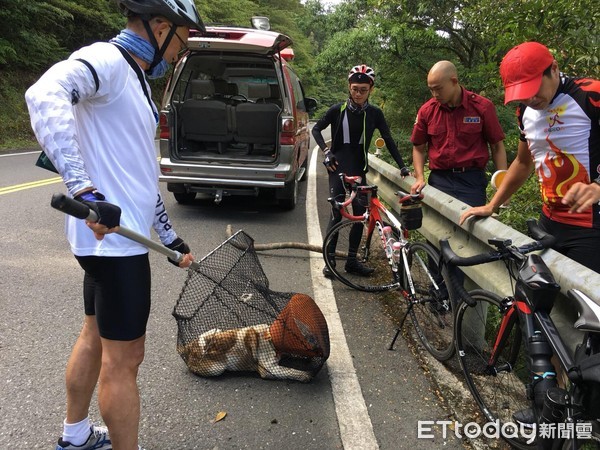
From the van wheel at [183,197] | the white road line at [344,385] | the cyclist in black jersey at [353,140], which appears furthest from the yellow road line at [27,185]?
the white road line at [344,385]

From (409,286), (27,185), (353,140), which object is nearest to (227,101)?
(353,140)

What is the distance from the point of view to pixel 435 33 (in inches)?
430

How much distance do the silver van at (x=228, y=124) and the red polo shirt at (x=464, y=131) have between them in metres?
2.76

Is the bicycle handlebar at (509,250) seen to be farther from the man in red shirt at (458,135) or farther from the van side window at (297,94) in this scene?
the van side window at (297,94)

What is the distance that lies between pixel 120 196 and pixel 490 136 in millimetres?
2898

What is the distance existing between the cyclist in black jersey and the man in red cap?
1969mm

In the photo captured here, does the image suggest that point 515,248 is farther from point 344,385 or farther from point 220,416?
point 220,416

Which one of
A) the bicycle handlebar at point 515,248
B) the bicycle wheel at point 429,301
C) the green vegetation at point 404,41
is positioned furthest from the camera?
the green vegetation at point 404,41

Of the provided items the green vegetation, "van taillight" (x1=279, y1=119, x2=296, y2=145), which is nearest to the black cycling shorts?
the green vegetation

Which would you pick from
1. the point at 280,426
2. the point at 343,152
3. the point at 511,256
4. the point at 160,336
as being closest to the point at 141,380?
the point at 160,336

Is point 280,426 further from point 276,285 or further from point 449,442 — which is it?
point 276,285

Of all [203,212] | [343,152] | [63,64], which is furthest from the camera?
[203,212]

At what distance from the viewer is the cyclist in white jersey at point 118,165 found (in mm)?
1566

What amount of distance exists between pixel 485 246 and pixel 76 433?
248cm
